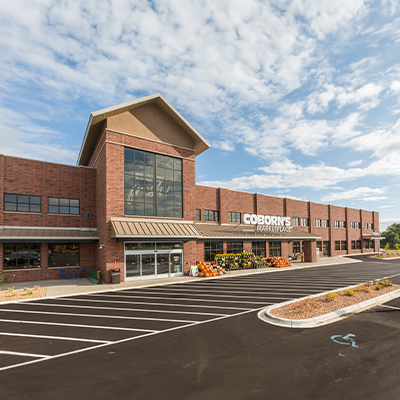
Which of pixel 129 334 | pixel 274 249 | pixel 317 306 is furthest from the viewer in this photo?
pixel 274 249

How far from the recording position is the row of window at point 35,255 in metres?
19.5

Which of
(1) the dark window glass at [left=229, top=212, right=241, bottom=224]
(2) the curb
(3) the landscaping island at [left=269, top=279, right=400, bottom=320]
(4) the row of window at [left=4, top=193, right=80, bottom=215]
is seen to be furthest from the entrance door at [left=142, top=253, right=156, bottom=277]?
(1) the dark window glass at [left=229, top=212, right=241, bottom=224]

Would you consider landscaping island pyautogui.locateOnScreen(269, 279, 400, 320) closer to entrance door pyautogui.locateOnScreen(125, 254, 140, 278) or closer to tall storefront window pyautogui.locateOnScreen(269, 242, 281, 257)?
entrance door pyautogui.locateOnScreen(125, 254, 140, 278)

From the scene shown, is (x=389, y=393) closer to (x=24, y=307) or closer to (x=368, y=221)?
(x=24, y=307)

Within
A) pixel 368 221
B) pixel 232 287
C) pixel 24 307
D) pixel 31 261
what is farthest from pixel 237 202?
pixel 368 221

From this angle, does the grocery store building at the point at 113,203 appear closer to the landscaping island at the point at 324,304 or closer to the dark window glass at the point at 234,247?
the dark window glass at the point at 234,247

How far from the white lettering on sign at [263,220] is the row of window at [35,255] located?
750 inches

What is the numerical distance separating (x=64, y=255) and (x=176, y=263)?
9338 mm

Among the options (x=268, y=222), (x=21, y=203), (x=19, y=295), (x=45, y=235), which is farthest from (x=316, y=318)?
(x=268, y=222)

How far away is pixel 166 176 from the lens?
74.5ft

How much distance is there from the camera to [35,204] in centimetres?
2127

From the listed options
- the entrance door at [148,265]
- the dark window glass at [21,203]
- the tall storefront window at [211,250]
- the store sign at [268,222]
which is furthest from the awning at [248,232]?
the dark window glass at [21,203]

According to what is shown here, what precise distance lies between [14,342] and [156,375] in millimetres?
5297

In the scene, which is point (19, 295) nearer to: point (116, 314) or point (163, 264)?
point (116, 314)
